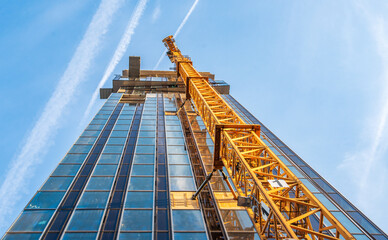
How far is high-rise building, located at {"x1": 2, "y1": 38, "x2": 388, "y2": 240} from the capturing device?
46.1ft

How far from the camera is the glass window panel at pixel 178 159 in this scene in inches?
907

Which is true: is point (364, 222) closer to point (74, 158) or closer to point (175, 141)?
point (175, 141)

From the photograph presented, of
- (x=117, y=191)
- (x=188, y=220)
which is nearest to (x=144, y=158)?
(x=117, y=191)

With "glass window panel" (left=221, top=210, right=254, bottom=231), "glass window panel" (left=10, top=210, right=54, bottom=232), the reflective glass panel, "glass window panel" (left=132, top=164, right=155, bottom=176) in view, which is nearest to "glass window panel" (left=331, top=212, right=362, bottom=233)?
"glass window panel" (left=221, top=210, right=254, bottom=231)

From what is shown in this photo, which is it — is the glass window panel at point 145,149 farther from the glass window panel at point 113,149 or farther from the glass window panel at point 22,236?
the glass window panel at point 22,236

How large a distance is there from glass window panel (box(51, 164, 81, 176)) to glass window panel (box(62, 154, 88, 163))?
70cm

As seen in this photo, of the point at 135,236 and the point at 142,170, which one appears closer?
the point at 135,236

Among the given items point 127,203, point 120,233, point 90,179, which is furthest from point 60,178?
point 120,233

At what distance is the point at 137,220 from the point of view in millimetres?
15586

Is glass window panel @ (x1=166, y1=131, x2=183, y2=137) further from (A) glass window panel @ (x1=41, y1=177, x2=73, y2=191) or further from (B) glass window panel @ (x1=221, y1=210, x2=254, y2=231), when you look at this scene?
(B) glass window panel @ (x1=221, y1=210, x2=254, y2=231)

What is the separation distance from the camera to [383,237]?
18.0 meters

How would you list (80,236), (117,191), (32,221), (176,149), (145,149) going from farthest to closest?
(176,149), (145,149), (117,191), (32,221), (80,236)

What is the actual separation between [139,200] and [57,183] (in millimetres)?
6662

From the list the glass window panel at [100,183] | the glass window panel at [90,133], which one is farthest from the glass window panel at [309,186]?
the glass window panel at [90,133]
